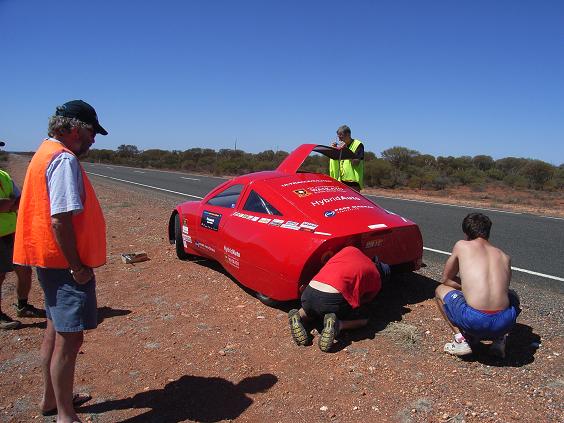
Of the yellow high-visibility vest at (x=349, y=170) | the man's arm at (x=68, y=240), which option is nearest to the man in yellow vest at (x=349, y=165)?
the yellow high-visibility vest at (x=349, y=170)

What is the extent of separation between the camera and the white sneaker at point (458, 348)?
3572mm

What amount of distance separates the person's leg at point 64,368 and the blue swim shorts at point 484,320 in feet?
8.76

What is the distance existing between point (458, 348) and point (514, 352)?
52 cm

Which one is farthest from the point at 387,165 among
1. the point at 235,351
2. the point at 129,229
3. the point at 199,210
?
the point at 235,351

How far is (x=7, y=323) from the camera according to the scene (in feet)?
14.7

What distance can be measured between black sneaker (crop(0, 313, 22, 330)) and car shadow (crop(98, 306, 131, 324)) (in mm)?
730

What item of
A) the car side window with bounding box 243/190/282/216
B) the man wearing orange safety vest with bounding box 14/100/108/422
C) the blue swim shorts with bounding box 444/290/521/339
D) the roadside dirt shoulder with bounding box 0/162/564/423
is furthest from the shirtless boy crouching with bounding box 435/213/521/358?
the man wearing orange safety vest with bounding box 14/100/108/422

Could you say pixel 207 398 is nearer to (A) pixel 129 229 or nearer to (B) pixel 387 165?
(A) pixel 129 229

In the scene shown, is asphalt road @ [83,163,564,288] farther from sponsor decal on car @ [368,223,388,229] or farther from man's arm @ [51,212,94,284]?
man's arm @ [51,212,94,284]

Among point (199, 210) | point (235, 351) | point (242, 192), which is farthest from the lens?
point (199, 210)

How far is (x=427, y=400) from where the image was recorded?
308cm

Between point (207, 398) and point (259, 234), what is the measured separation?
5.69 feet

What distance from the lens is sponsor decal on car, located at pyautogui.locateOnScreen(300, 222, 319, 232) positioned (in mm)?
4219

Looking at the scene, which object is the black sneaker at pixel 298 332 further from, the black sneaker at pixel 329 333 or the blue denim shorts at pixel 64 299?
the blue denim shorts at pixel 64 299
